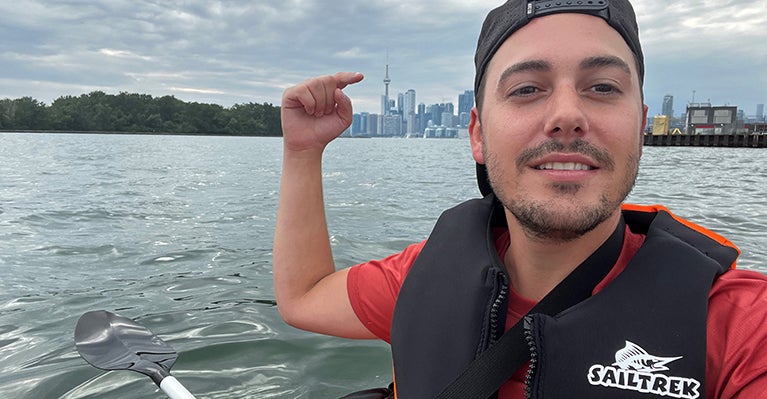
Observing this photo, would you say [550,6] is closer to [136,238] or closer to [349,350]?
[349,350]

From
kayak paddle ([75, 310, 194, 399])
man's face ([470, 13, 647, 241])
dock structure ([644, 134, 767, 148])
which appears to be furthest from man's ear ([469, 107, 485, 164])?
dock structure ([644, 134, 767, 148])

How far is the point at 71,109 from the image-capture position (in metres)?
97.8

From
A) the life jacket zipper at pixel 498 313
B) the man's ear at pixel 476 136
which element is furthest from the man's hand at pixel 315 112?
the life jacket zipper at pixel 498 313

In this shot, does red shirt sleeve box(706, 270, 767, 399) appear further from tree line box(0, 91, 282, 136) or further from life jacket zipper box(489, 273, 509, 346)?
tree line box(0, 91, 282, 136)

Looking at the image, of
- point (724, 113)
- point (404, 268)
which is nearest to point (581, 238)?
point (404, 268)

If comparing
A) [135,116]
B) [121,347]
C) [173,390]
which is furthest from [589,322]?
[135,116]

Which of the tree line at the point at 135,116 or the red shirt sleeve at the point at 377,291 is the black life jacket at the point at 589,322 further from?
the tree line at the point at 135,116

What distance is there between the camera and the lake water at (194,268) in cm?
385

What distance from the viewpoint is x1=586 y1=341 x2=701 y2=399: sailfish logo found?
57.9 inches

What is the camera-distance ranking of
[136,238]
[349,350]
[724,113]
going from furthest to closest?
[724,113] → [136,238] → [349,350]

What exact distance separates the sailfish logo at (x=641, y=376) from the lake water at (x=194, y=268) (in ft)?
7.93

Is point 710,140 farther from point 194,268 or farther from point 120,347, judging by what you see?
point 120,347

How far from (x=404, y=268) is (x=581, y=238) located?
816 millimetres

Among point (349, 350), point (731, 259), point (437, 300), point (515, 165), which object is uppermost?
point (515, 165)
